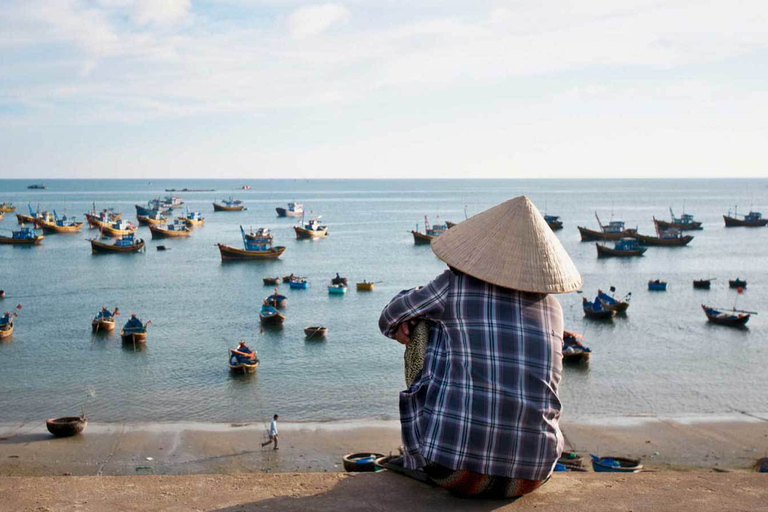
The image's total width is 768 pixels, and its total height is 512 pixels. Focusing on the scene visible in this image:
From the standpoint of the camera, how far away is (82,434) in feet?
51.7

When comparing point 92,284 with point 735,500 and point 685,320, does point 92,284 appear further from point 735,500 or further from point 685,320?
point 735,500

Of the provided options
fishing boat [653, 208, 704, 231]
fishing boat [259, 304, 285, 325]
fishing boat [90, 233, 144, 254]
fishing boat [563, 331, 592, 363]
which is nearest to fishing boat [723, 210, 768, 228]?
fishing boat [653, 208, 704, 231]

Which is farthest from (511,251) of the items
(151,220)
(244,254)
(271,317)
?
(151,220)

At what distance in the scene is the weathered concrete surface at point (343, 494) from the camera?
3164 mm

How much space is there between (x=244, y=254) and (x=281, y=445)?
120ft

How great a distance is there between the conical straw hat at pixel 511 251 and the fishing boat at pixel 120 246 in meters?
55.3

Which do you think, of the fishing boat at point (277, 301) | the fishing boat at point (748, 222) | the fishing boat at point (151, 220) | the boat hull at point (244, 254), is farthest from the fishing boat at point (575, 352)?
the fishing boat at point (748, 222)

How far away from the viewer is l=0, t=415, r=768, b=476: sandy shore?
14.0m

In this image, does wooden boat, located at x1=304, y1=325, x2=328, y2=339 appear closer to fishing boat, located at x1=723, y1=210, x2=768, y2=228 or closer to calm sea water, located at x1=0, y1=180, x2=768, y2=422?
calm sea water, located at x1=0, y1=180, x2=768, y2=422

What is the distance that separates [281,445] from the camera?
15.2 m

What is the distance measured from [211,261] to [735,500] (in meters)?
49.9

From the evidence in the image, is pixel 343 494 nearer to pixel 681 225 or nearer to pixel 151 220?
pixel 681 225

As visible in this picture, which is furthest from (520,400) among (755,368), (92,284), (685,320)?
(92,284)

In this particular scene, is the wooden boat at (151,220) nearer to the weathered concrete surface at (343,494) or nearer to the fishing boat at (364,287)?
the fishing boat at (364,287)
